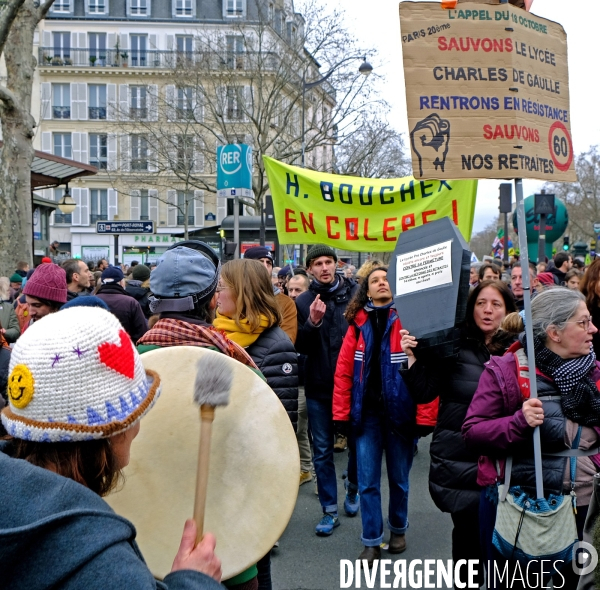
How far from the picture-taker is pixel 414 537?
201 inches

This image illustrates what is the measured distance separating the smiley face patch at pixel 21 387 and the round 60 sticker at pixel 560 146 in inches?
110

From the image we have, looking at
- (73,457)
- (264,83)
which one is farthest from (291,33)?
(73,457)

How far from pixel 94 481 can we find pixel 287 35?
105 ft

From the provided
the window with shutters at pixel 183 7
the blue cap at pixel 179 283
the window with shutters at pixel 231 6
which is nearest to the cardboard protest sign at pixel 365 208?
the blue cap at pixel 179 283

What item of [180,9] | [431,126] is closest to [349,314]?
[431,126]

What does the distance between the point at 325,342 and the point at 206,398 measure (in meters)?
3.53

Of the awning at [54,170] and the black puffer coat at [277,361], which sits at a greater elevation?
the awning at [54,170]

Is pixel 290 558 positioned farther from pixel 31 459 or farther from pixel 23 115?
pixel 23 115

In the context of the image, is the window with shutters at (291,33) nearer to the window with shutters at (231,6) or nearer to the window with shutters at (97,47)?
the window with shutters at (231,6)

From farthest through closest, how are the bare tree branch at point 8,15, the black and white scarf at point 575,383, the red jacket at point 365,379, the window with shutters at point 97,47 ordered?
1. the window with shutters at point 97,47
2. the bare tree branch at point 8,15
3. the red jacket at point 365,379
4. the black and white scarf at point 575,383

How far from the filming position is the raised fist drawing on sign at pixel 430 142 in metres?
3.28

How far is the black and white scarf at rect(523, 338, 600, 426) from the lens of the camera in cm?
293

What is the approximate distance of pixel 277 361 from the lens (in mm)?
3857

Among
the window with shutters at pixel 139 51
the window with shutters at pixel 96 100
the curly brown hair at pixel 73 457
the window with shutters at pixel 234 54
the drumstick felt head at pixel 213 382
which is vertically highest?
the window with shutters at pixel 139 51
